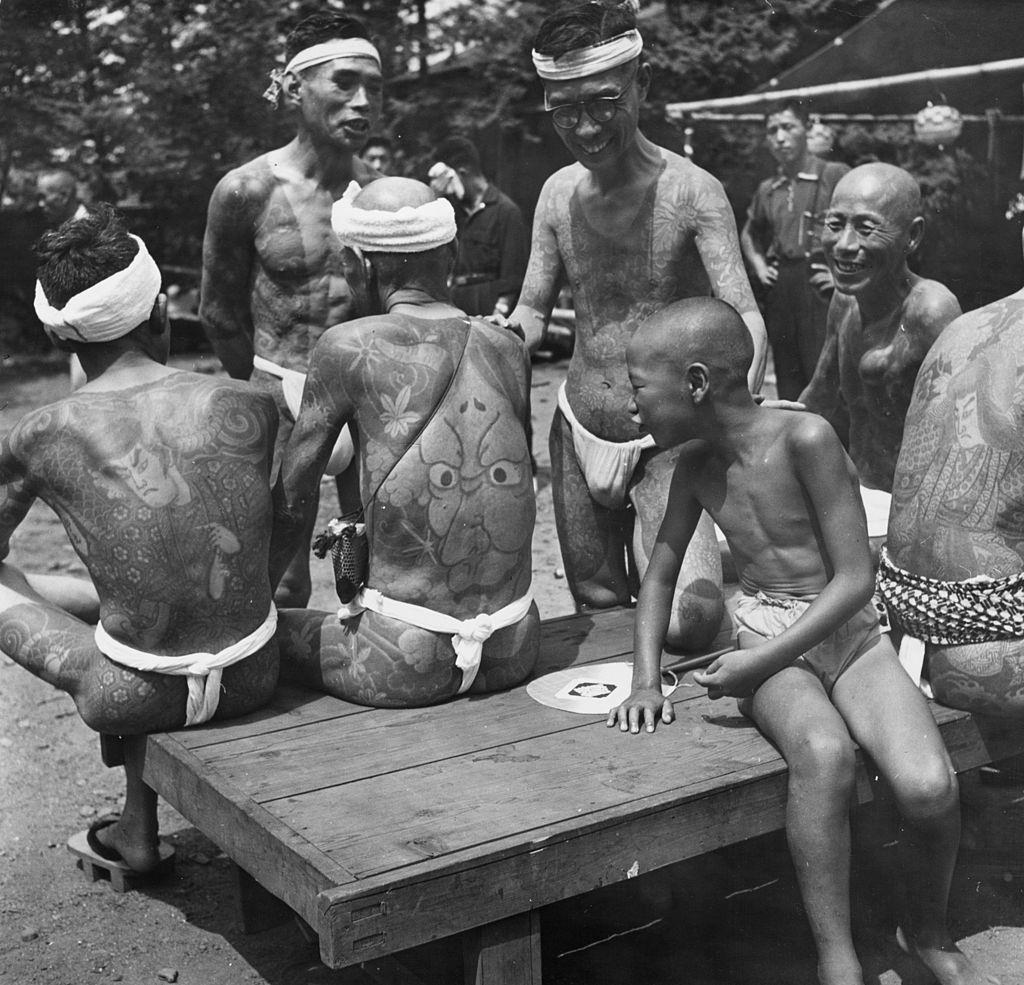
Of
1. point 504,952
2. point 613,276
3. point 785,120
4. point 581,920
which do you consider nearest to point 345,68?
point 613,276

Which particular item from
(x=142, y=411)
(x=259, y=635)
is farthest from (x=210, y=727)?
(x=142, y=411)

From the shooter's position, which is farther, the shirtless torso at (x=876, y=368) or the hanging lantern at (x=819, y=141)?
the hanging lantern at (x=819, y=141)

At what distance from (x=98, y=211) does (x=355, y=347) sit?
2.28 feet

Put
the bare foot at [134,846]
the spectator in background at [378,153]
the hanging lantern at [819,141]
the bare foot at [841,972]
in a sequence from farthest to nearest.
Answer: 1. the spectator in background at [378,153]
2. the hanging lantern at [819,141]
3. the bare foot at [134,846]
4. the bare foot at [841,972]

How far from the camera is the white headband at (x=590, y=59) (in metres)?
3.85

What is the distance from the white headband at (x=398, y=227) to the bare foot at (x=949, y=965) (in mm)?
2051

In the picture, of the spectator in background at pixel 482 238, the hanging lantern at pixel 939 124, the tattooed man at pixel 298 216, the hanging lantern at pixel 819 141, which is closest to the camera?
the tattooed man at pixel 298 216

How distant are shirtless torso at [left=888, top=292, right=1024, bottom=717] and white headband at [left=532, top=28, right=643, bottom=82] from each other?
1314 mm

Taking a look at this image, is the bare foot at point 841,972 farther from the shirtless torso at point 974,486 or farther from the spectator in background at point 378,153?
the spectator in background at point 378,153

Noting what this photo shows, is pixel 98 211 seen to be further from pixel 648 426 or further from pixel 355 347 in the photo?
pixel 648 426

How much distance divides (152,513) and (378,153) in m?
7.67

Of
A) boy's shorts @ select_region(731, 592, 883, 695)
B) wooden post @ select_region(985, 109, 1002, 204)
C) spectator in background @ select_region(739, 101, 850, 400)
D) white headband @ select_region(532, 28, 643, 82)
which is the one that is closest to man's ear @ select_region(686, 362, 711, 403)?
boy's shorts @ select_region(731, 592, 883, 695)

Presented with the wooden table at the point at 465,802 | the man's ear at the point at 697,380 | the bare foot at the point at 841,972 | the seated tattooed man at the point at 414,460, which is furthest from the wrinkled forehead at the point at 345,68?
the bare foot at the point at 841,972

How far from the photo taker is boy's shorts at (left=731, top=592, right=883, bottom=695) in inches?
121
